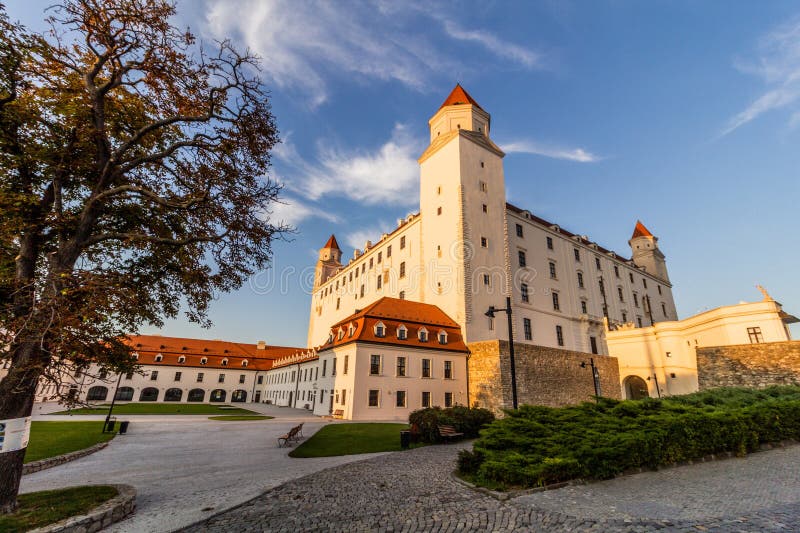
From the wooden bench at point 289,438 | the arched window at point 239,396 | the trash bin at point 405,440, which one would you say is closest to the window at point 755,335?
the trash bin at point 405,440

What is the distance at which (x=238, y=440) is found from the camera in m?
17.4

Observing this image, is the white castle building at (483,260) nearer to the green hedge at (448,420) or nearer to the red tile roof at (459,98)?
the red tile roof at (459,98)

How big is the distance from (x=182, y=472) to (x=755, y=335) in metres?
40.1

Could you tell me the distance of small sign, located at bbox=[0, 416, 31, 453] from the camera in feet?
21.0

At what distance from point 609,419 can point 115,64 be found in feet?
53.8

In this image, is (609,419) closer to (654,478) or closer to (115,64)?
(654,478)

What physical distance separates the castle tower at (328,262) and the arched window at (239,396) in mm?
21255

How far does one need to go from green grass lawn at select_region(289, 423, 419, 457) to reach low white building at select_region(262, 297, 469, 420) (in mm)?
5567

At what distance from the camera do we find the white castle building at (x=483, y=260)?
34.1m

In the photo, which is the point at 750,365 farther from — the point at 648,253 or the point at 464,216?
the point at 648,253

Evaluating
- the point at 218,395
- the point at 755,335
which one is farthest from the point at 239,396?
the point at 755,335

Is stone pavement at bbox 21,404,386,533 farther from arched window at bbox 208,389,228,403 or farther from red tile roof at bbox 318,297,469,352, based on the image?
arched window at bbox 208,389,228,403

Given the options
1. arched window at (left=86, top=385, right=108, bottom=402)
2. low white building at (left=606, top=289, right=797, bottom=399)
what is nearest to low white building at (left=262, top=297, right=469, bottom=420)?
low white building at (left=606, top=289, right=797, bottom=399)

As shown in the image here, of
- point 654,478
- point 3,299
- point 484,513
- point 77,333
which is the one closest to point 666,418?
point 654,478
